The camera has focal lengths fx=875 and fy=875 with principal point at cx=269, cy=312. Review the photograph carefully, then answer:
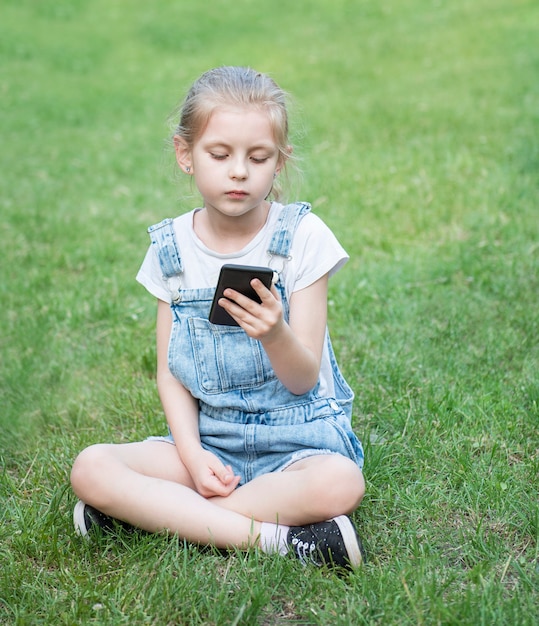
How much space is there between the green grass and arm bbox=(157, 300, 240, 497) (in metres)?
0.19

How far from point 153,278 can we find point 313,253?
505mm

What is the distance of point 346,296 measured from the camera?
4.06 metres

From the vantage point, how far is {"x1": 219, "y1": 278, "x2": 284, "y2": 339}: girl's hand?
7.23ft

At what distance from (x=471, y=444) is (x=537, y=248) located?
6.14 ft

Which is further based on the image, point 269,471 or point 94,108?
point 94,108

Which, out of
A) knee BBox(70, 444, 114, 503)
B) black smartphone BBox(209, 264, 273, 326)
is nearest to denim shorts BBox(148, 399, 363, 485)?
knee BBox(70, 444, 114, 503)

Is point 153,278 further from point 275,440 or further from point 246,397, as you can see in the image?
point 275,440

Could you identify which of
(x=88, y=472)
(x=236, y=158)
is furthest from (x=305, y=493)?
(x=236, y=158)

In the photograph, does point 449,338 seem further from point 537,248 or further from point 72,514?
point 72,514

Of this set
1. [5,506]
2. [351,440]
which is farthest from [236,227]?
[5,506]

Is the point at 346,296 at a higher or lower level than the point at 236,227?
lower

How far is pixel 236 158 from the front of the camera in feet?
7.97

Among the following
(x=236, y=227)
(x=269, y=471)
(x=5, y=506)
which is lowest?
(x=5, y=506)

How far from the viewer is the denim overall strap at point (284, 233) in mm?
2564
